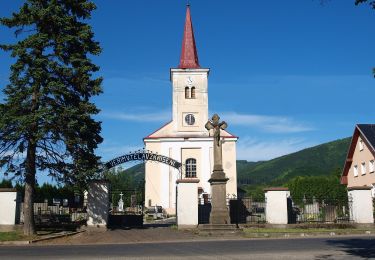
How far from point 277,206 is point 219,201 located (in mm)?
A: 3466

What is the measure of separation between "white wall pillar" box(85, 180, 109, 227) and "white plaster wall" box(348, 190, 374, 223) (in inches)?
455

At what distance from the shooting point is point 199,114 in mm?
48938

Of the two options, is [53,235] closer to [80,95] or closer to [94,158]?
[94,158]

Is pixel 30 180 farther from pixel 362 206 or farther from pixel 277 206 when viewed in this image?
pixel 362 206

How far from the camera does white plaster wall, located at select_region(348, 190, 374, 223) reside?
21.2 metres

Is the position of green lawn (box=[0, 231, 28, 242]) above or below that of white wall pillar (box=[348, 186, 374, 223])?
A: below

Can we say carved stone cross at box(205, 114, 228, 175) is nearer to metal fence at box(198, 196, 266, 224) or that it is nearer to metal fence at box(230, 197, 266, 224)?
metal fence at box(198, 196, 266, 224)

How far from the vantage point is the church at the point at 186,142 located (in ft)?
152

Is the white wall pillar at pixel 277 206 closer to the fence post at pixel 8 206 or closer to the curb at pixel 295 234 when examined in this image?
the curb at pixel 295 234

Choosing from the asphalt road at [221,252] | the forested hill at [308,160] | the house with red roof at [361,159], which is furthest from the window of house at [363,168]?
the forested hill at [308,160]

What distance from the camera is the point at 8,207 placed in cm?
1934

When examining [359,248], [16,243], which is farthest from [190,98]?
[359,248]

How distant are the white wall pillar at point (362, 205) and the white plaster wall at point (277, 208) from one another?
11.1 ft

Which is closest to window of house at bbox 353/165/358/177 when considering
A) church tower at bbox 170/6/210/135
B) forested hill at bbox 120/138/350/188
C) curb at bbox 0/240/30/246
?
church tower at bbox 170/6/210/135
